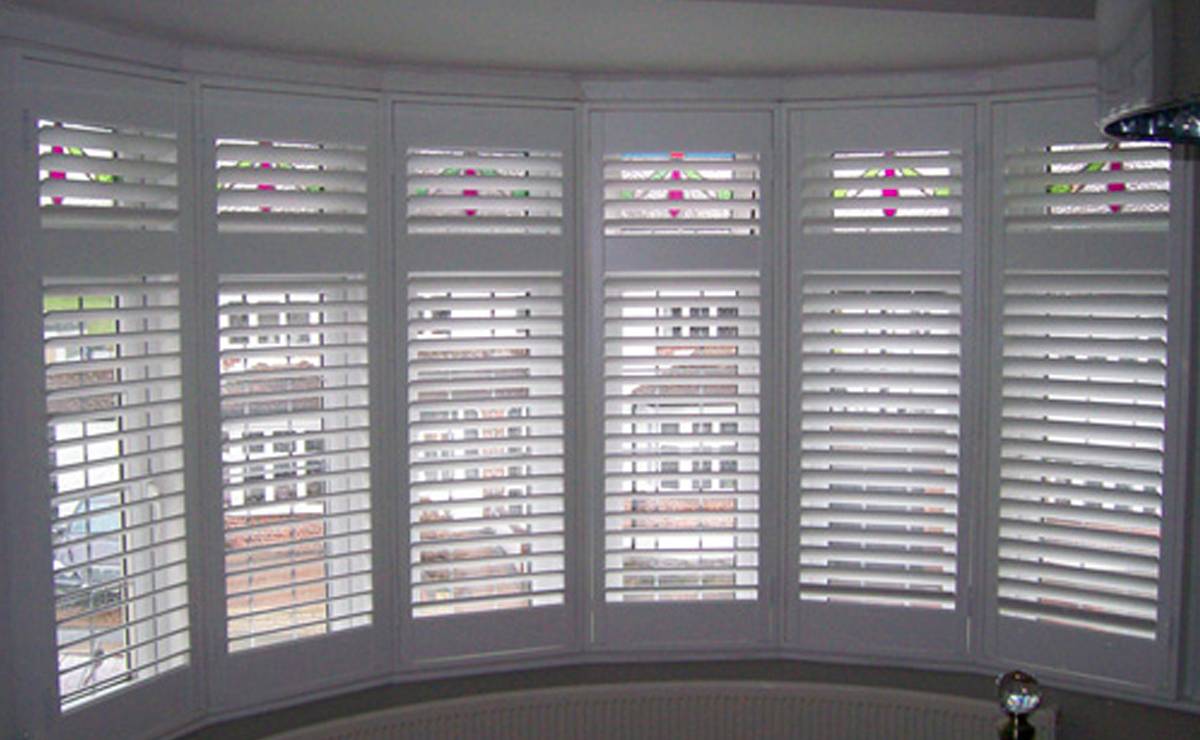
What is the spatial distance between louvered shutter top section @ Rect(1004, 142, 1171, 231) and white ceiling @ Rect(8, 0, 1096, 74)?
260 mm

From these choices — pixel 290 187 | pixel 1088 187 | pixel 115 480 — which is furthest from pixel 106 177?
pixel 1088 187

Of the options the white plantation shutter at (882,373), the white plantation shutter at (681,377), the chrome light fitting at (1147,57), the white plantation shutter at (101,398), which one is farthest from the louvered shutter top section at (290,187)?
the chrome light fitting at (1147,57)

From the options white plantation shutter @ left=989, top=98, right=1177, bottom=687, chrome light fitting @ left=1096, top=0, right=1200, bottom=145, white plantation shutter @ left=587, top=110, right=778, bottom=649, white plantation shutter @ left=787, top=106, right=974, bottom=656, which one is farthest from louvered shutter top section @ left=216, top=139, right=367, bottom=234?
chrome light fitting @ left=1096, top=0, right=1200, bottom=145

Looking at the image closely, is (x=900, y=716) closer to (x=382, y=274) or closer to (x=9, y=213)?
(x=382, y=274)

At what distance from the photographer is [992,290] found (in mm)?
3100

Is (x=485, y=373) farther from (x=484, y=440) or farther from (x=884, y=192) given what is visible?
(x=884, y=192)

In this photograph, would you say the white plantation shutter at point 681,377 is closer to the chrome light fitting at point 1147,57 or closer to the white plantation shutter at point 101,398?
the white plantation shutter at point 101,398

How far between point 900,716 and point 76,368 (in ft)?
7.26

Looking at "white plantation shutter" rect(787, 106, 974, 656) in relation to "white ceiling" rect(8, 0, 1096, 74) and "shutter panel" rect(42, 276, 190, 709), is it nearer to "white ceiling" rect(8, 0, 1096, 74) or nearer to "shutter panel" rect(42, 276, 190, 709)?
"white ceiling" rect(8, 0, 1096, 74)

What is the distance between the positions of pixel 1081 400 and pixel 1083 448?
0.13 metres

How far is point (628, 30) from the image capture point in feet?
8.63

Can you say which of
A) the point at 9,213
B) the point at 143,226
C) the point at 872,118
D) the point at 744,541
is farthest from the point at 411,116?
the point at 744,541

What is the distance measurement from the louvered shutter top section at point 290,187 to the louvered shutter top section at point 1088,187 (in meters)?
1.75

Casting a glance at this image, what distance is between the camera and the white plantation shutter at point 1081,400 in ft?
9.56
